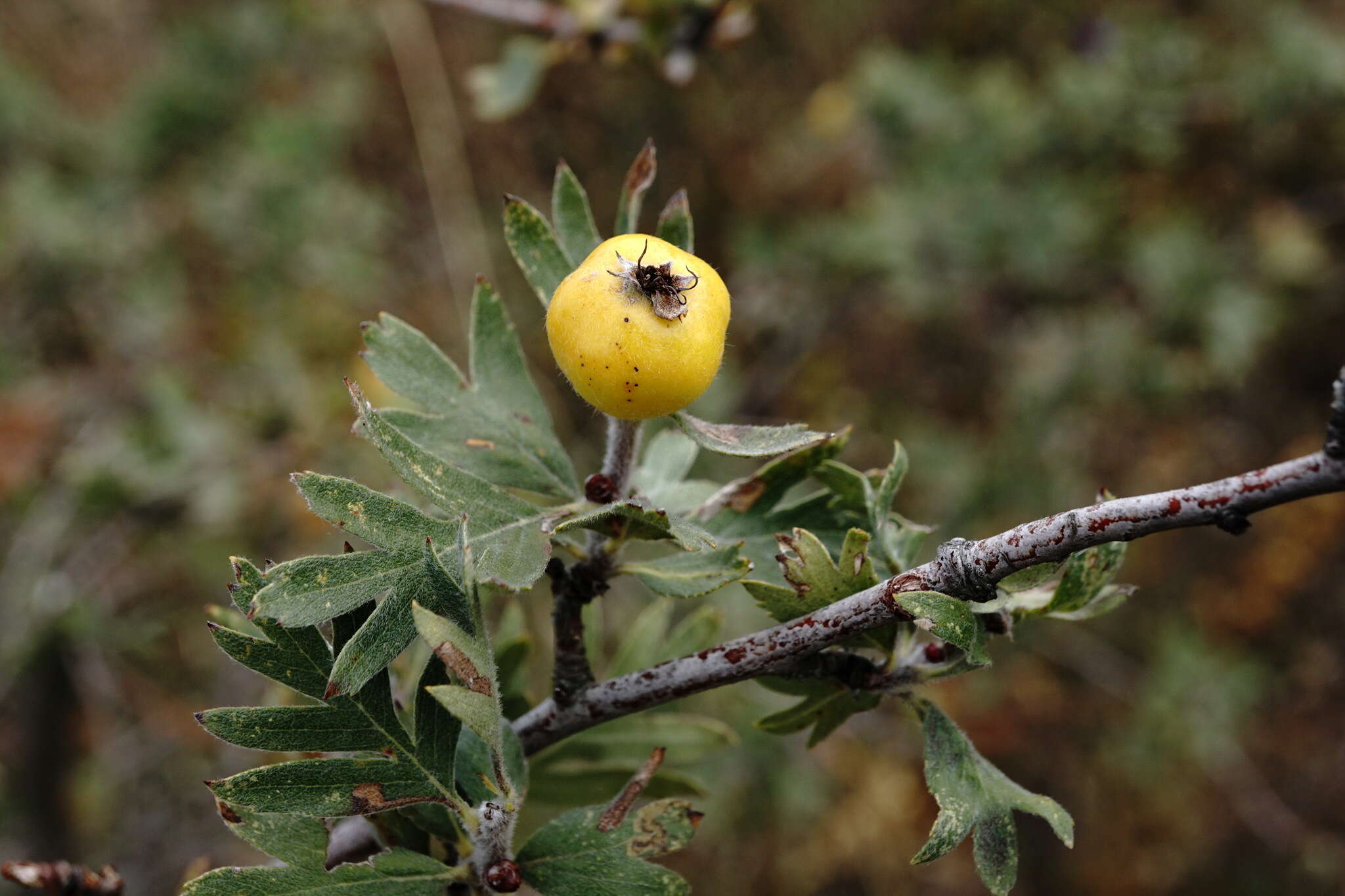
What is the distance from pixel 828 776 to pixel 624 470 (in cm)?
270

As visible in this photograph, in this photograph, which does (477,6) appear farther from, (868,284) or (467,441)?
(868,284)

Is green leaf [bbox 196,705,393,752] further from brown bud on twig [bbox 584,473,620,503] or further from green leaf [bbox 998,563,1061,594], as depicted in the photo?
green leaf [bbox 998,563,1061,594]

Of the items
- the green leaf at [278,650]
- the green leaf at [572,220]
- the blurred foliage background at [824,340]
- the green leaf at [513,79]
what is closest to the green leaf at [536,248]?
the green leaf at [572,220]

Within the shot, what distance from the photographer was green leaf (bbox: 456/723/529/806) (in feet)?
2.77

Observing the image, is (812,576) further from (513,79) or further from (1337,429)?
(513,79)

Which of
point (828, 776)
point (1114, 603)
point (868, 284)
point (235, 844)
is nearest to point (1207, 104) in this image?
point (868, 284)

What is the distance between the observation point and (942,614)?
688 mm

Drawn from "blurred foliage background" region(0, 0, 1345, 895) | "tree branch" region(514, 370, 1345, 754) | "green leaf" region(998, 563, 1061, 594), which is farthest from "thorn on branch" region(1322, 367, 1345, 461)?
"blurred foliage background" region(0, 0, 1345, 895)

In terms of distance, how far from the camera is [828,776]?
327cm

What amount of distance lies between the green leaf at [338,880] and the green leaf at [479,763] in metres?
0.08

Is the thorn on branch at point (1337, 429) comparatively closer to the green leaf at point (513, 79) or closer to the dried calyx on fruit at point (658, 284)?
the dried calyx on fruit at point (658, 284)

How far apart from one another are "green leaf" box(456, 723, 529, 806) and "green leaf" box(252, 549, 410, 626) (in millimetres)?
201

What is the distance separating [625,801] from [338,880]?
247mm

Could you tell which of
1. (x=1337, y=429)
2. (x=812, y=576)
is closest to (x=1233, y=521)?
(x=1337, y=429)
